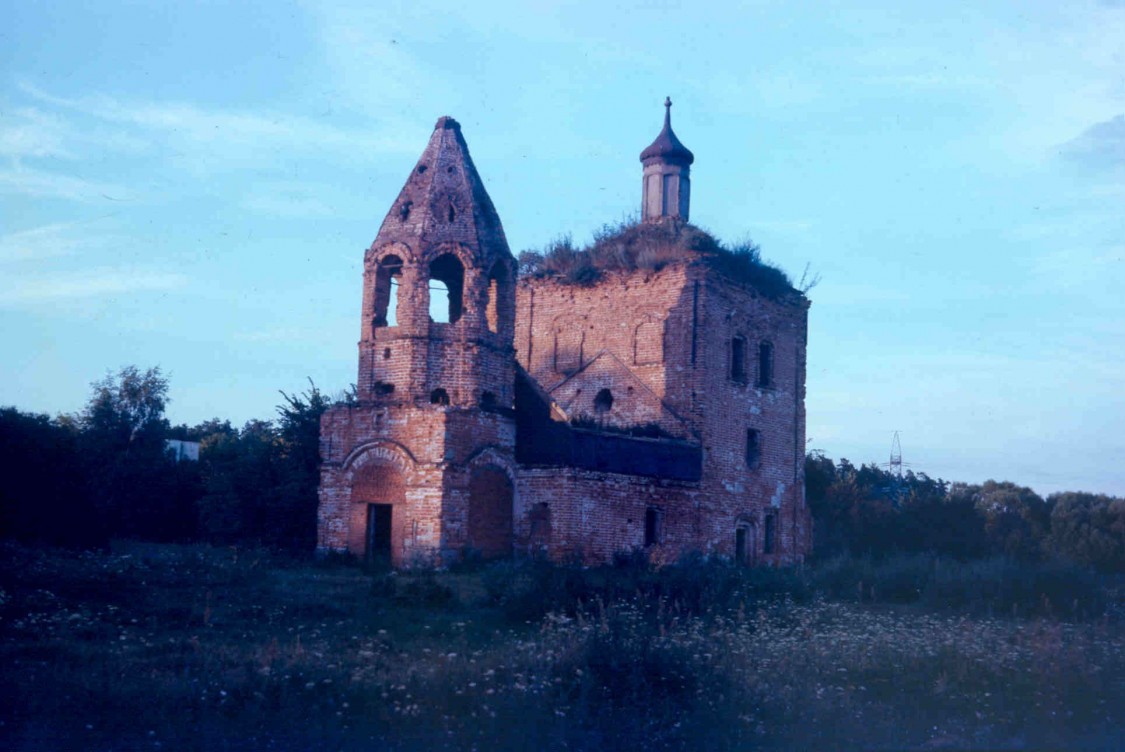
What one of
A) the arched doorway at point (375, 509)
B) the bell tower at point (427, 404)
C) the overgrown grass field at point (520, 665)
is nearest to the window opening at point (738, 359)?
the bell tower at point (427, 404)

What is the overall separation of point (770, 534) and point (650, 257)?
7.77 metres

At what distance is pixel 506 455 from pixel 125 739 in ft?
46.0

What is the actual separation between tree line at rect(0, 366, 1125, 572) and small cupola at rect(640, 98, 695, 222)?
10.3 metres

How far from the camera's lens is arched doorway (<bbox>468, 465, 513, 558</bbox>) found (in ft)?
67.1

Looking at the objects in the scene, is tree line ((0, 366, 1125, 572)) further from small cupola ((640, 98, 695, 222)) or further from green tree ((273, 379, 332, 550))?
small cupola ((640, 98, 695, 222))

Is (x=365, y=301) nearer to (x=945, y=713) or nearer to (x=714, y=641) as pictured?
(x=714, y=641)

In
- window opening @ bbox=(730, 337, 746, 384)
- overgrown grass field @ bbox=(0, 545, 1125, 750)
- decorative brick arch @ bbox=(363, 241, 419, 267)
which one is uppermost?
decorative brick arch @ bbox=(363, 241, 419, 267)

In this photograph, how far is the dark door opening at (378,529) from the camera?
20.6 metres

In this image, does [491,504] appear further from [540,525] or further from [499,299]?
[499,299]

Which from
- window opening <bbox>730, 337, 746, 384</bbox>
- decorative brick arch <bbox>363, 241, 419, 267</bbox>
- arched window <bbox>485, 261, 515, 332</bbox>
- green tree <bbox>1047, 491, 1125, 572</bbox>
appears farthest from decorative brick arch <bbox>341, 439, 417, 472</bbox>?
green tree <bbox>1047, 491, 1125, 572</bbox>

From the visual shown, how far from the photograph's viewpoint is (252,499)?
79.5 feet

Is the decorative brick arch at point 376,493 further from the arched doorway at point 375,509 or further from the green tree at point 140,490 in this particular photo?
the green tree at point 140,490

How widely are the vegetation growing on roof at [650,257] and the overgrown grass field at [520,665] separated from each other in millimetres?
11686

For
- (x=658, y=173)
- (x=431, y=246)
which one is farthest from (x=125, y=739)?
(x=658, y=173)
